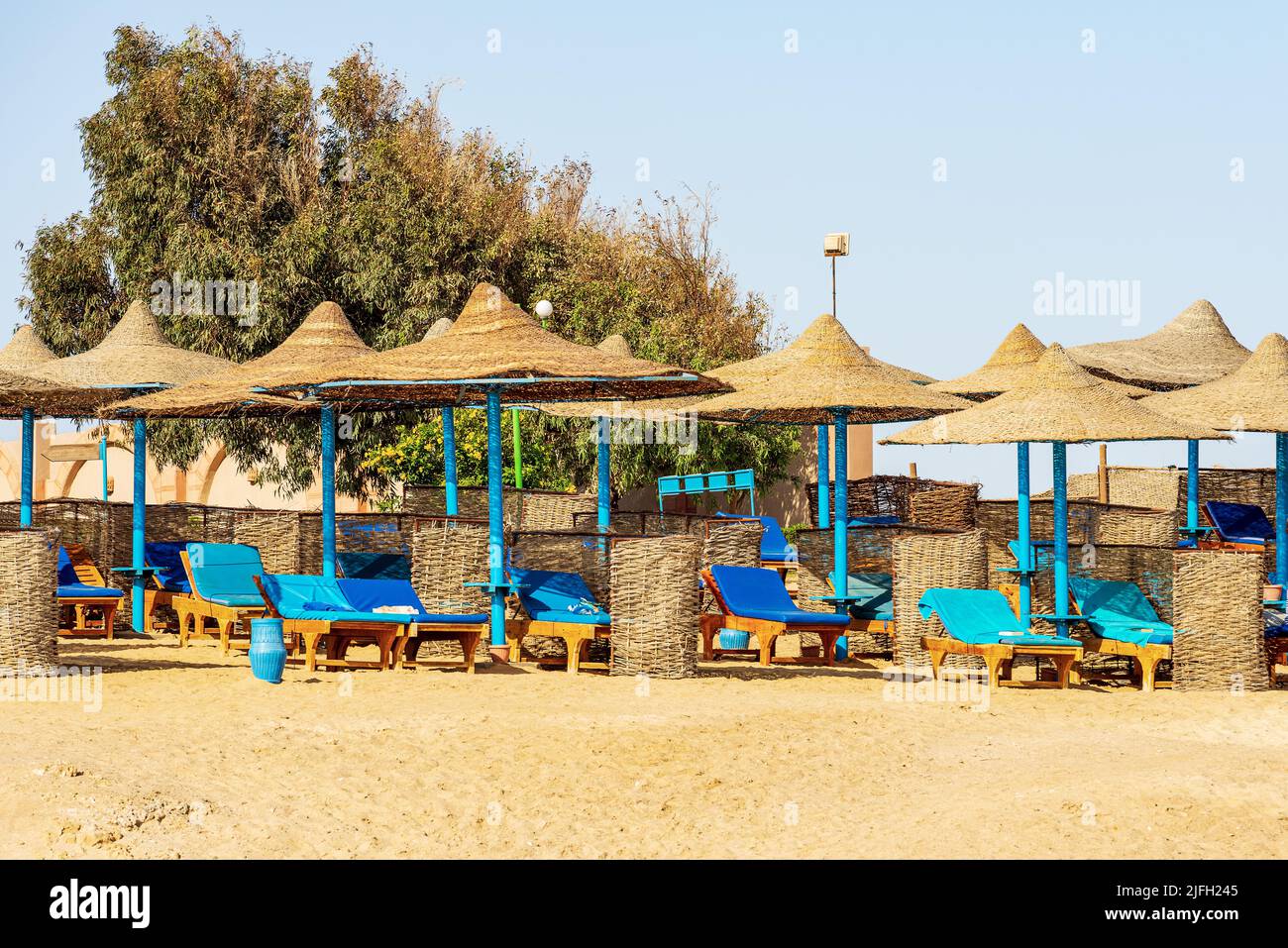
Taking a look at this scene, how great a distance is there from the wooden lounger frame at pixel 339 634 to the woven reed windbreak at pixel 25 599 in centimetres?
177

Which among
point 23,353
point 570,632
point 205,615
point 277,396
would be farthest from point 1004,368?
point 23,353

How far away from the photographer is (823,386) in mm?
15930

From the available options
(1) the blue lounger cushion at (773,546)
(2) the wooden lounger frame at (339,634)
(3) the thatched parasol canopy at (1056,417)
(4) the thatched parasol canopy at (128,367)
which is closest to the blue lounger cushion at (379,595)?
(2) the wooden lounger frame at (339,634)

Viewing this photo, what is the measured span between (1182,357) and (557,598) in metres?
11.8

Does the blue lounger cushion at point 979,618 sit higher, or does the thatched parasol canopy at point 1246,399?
the thatched parasol canopy at point 1246,399

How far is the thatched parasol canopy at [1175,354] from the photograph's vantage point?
853 inches

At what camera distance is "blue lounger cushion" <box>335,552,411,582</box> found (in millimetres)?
15591

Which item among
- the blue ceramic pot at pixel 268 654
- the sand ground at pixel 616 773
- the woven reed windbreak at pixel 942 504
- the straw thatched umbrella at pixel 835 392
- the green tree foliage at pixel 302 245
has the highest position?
the green tree foliage at pixel 302 245

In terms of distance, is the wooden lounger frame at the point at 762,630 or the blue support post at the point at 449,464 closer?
the wooden lounger frame at the point at 762,630

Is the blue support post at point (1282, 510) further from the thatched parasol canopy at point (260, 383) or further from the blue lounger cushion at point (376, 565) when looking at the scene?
the thatched parasol canopy at point (260, 383)

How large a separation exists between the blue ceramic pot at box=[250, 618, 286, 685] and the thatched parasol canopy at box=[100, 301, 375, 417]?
2.82 m

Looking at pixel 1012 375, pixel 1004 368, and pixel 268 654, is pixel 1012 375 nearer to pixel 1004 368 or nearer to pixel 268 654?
pixel 1004 368
